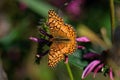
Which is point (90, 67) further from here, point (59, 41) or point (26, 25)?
point (26, 25)

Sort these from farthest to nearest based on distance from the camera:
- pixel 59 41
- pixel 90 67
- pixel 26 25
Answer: pixel 26 25 → pixel 90 67 → pixel 59 41

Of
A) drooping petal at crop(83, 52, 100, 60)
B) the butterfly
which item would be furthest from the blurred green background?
the butterfly

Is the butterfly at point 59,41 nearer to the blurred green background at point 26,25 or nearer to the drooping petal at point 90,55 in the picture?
the drooping petal at point 90,55

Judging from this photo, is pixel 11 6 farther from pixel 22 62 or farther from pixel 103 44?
pixel 103 44

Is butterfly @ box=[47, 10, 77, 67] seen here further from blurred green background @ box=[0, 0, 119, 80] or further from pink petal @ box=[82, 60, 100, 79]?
blurred green background @ box=[0, 0, 119, 80]

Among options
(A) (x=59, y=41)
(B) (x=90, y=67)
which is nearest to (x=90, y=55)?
(B) (x=90, y=67)

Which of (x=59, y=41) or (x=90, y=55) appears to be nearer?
(x=59, y=41)

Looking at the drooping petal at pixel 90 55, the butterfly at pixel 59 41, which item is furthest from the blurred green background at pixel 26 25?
the butterfly at pixel 59 41

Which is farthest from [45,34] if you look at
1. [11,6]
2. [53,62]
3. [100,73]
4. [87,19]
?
[11,6]
